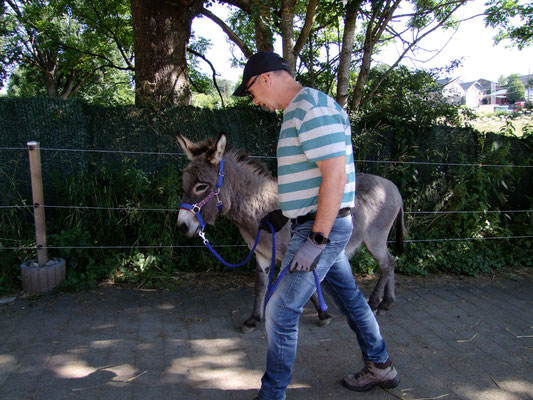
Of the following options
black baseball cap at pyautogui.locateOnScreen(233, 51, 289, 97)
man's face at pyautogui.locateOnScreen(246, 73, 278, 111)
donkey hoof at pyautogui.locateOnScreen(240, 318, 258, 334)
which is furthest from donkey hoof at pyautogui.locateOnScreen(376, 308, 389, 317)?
black baseball cap at pyautogui.locateOnScreen(233, 51, 289, 97)

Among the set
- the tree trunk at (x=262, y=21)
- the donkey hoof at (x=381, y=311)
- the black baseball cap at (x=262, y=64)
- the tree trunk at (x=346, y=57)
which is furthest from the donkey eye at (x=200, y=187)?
the tree trunk at (x=346, y=57)

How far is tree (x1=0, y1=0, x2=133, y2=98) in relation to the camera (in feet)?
37.6

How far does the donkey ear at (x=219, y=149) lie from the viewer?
3.31m

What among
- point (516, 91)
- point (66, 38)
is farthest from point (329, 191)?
point (516, 91)

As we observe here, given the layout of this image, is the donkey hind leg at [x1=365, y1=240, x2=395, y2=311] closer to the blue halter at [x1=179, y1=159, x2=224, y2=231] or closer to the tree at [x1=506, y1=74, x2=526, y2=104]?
the blue halter at [x1=179, y1=159, x2=224, y2=231]

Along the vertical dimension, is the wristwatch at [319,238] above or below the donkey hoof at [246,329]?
above

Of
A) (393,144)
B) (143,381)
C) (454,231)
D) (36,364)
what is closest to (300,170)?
(143,381)

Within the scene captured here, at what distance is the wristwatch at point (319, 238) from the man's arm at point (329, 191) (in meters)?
0.02

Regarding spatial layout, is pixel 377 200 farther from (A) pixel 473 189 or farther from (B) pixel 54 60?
(B) pixel 54 60

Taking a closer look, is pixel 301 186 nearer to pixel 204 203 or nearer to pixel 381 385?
pixel 204 203

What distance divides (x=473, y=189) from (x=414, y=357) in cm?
Answer: 388

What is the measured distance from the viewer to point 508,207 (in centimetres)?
691

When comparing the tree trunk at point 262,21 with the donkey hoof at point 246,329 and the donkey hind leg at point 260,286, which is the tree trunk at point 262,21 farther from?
the donkey hoof at point 246,329

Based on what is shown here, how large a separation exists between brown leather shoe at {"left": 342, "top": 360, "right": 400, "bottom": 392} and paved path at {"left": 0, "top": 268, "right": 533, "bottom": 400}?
0.21 ft
